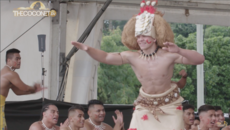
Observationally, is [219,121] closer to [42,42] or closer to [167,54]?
[167,54]

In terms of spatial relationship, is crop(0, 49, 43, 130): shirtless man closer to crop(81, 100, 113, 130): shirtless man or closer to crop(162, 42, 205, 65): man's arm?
crop(81, 100, 113, 130): shirtless man

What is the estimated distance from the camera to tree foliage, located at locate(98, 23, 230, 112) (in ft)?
47.1

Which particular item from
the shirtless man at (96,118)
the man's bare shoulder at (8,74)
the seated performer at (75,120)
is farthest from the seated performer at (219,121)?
the man's bare shoulder at (8,74)

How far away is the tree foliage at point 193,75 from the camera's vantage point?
14.3 meters

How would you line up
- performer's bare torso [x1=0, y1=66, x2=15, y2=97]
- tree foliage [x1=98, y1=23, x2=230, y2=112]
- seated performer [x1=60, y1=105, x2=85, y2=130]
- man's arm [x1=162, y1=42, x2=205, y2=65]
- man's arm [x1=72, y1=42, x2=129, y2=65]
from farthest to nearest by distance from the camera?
1. tree foliage [x1=98, y1=23, x2=230, y2=112]
2. seated performer [x1=60, y1=105, x2=85, y2=130]
3. performer's bare torso [x1=0, y1=66, x2=15, y2=97]
4. man's arm [x1=72, y1=42, x2=129, y2=65]
5. man's arm [x1=162, y1=42, x2=205, y2=65]

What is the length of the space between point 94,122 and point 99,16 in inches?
62.7

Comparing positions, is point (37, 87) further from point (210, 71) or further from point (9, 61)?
point (210, 71)

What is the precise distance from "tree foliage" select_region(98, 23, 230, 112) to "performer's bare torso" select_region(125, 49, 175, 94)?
11.0 metres

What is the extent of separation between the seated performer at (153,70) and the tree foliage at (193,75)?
1103 centimetres

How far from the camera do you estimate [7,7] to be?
4.99 metres

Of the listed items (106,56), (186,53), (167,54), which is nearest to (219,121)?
(167,54)

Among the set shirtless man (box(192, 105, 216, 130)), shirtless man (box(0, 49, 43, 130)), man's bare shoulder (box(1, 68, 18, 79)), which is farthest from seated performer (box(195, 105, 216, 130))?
man's bare shoulder (box(1, 68, 18, 79))

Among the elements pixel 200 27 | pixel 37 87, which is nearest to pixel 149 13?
pixel 37 87

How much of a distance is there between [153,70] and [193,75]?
11.7 m
